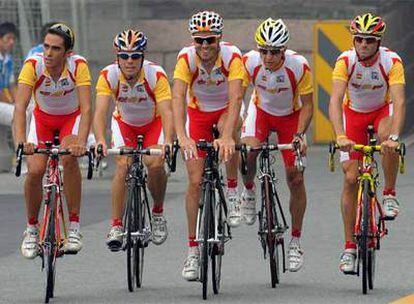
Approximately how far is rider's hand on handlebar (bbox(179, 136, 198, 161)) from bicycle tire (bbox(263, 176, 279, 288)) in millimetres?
668

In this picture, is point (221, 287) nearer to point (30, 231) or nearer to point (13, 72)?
point (30, 231)

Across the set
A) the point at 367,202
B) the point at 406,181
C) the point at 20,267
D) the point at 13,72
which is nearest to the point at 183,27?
the point at 13,72

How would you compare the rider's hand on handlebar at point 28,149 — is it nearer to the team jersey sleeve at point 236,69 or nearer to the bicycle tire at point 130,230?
the bicycle tire at point 130,230

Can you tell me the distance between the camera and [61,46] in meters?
14.1

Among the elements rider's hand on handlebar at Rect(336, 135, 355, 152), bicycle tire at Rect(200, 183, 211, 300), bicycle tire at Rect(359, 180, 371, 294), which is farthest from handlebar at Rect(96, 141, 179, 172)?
bicycle tire at Rect(359, 180, 371, 294)

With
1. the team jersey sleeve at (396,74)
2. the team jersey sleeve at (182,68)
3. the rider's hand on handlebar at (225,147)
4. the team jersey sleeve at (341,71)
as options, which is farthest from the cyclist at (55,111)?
the team jersey sleeve at (396,74)

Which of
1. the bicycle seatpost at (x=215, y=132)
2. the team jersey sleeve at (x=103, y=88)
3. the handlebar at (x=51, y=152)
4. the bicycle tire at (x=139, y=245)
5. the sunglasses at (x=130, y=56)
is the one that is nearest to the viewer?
the handlebar at (x=51, y=152)

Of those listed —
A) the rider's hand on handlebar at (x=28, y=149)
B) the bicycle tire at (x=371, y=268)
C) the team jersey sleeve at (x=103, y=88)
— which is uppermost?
the team jersey sleeve at (x=103, y=88)

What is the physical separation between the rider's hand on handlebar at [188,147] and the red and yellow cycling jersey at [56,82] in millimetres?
950

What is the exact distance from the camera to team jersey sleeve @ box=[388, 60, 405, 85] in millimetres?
14172

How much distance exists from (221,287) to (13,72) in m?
11.5

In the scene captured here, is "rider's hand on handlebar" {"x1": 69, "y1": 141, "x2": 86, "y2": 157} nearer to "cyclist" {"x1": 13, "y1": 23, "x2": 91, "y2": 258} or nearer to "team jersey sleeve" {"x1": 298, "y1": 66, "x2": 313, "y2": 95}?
"cyclist" {"x1": 13, "y1": 23, "x2": 91, "y2": 258}

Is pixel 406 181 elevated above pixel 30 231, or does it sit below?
above

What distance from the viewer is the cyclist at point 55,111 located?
46.2 feet
